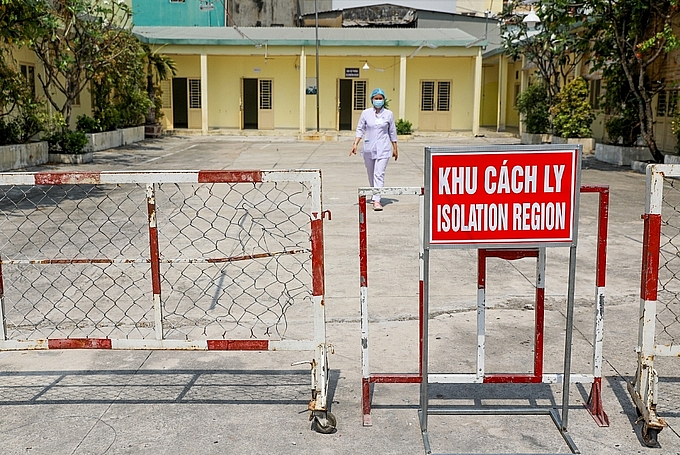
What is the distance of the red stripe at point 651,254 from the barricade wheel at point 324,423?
168cm

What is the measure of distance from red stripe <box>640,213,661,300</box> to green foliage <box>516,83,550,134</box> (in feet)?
66.8

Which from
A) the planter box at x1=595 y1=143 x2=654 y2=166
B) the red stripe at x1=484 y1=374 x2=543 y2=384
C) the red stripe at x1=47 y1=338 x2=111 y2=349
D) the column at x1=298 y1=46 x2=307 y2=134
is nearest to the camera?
the red stripe at x1=484 y1=374 x2=543 y2=384

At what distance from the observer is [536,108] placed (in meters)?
23.3

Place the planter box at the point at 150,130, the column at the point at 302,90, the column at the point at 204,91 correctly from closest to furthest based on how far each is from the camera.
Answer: the planter box at the point at 150,130 → the column at the point at 204,91 → the column at the point at 302,90

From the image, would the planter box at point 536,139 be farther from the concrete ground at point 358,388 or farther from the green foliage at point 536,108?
the concrete ground at point 358,388

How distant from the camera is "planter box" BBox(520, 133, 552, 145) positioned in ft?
74.7

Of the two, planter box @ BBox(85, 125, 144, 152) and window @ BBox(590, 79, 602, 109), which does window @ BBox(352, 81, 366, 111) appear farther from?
window @ BBox(590, 79, 602, 109)

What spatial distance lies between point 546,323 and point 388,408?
1.92 meters

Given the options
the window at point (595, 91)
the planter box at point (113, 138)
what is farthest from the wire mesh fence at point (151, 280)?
the window at point (595, 91)

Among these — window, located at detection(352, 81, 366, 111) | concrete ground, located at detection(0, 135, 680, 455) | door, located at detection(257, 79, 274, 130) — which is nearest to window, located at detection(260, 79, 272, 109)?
door, located at detection(257, 79, 274, 130)

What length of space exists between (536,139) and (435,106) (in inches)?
319

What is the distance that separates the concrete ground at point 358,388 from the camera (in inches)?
137

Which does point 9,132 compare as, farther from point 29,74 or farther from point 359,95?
point 359,95

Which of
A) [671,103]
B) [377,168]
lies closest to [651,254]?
[377,168]
